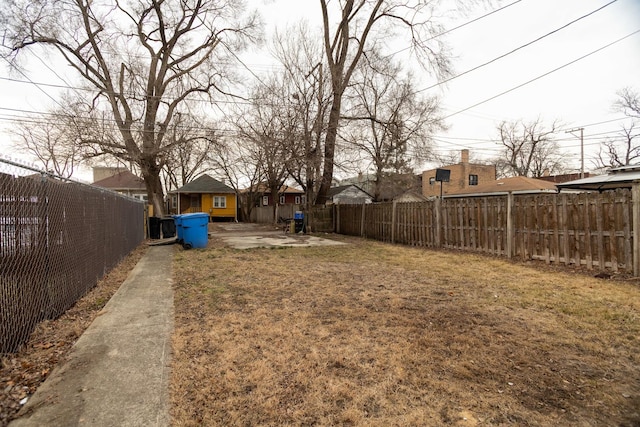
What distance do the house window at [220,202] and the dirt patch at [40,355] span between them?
29388 millimetres

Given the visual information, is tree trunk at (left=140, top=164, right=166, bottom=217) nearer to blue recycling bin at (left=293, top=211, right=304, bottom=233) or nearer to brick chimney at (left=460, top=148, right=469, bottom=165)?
blue recycling bin at (left=293, top=211, right=304, bottom=233)

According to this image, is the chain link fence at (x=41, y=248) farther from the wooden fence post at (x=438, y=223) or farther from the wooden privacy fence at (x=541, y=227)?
the wooden fence post at (x=438, y=223)

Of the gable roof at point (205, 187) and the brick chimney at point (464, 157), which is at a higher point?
the brick chimney at point (464, 157)

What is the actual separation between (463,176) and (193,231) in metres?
33.3

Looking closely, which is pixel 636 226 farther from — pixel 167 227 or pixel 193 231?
pixel 167 227

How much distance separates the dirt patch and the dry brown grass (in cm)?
98

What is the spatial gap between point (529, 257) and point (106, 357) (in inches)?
332

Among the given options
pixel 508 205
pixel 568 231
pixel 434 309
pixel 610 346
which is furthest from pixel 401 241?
pixel 610 346

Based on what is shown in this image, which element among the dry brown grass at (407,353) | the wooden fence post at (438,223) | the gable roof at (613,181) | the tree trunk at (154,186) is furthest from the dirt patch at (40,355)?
the tree trunk at (154,186)

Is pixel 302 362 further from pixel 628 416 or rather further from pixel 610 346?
pixel 610 346

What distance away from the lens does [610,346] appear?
3201 millimetres

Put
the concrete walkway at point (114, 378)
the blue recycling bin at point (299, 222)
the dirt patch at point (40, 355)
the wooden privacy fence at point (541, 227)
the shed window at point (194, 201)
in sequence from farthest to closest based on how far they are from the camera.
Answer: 1. the shed window at point (194, 201)
2. the blue recycling bin at point (299, 222)
3. the wooden privacy fence at point (541, 227)
4. the dirt patch at point (40, 355)
5. the concrete walkway at point (114, 378)

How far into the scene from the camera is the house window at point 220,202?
110ft

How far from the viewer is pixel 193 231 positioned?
1116 cm
